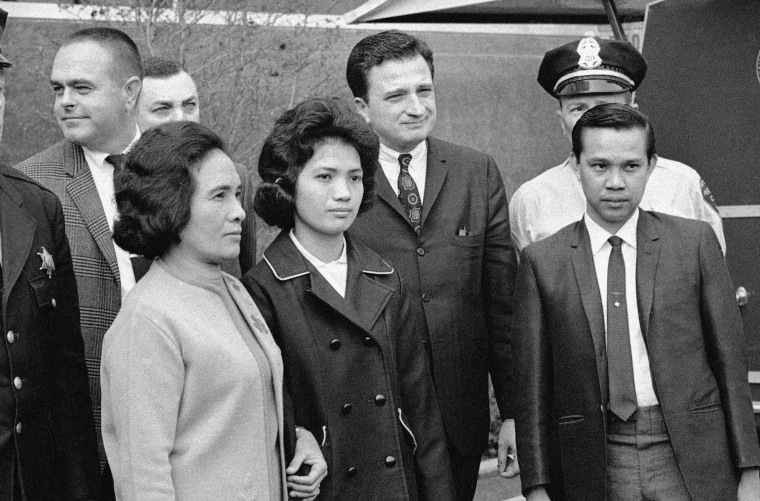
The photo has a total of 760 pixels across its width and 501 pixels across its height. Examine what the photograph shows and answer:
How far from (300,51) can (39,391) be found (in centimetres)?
475

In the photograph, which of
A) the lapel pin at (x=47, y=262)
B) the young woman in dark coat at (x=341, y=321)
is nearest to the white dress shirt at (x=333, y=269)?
the young woman in dark coat at (x=341, y=321)

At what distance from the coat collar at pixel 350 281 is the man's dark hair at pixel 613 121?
32.2 inches

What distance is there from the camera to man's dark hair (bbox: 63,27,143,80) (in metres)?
3.72

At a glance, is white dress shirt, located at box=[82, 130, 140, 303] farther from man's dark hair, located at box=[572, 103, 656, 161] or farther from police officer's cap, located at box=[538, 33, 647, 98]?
police officer's cap, located at box=[538, 33, 647, 98]

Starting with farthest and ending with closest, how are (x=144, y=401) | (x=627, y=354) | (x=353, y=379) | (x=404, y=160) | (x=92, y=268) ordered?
(x=404, y=160), (x=92, y=268), (x=627, y=354), (x=353, y=379), (x=144, y=401)

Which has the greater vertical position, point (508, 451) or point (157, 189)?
point (157, 189)

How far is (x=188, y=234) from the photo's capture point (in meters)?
2.80

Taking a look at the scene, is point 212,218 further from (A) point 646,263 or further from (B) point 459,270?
(A) point 646,263

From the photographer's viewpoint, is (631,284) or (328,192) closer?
(328,192)

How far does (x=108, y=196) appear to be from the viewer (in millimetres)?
3486

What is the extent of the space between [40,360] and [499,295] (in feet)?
5.11

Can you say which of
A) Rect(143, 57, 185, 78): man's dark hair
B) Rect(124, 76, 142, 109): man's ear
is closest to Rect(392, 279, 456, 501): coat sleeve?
Rect(124, 76, 142, 109): man's ear

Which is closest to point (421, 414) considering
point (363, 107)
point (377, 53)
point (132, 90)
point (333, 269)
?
point (333, 269)

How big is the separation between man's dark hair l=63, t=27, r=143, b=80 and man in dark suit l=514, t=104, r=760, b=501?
1.48 meters
